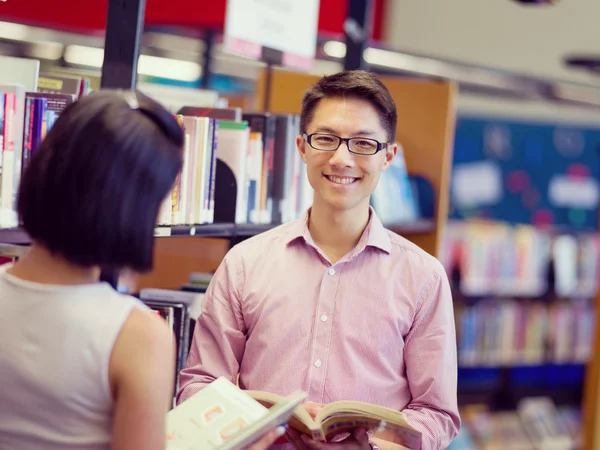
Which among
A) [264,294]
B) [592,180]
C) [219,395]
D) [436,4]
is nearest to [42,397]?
[219,395]

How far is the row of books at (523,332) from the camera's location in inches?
210

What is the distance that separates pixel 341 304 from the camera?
2.17m

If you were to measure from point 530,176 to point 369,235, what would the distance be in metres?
4.84

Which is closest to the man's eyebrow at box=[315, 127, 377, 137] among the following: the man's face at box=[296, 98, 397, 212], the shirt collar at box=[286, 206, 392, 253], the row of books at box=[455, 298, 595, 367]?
the man's face at box=[296, 98, 397, 212]

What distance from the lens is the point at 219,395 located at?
5.80 feet

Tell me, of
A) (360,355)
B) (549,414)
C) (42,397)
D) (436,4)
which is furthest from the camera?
(436,4)

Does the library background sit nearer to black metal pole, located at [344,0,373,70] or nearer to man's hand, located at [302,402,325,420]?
black metal pole, located at [344,0,373,70]

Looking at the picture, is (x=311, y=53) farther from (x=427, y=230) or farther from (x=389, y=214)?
(x=427, y=230)

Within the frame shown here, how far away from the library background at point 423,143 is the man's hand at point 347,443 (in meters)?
0.66

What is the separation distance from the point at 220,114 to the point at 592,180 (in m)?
4.77

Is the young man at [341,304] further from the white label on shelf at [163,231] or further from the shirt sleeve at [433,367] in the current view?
the white label on shelf at [163,231]

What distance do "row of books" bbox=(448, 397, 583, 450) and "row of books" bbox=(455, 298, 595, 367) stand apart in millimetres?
302

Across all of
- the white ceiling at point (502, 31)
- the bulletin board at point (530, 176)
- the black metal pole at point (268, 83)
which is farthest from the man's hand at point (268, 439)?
the white ceiling at point (502, 31)

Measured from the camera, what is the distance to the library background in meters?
2.47
